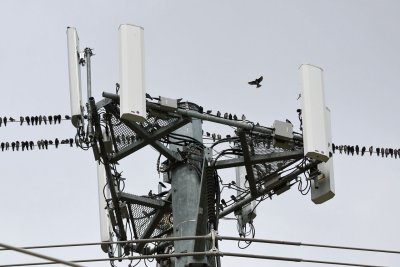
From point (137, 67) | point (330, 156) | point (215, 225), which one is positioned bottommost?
point (215, 225)

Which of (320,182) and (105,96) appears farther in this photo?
(320,182)

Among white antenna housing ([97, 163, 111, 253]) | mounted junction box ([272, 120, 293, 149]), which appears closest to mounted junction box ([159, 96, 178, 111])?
mounted junction box ([272, 120, 293, 149])

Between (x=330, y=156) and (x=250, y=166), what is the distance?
137 centimetres

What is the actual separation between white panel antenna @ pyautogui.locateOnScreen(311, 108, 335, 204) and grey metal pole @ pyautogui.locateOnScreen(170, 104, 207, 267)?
7.19 feet

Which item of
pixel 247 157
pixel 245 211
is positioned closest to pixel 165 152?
pixel 247 157

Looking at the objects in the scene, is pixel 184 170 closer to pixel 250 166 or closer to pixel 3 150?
pixel 250 166

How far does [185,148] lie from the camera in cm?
1900

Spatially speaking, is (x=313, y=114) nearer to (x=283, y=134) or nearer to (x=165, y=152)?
(x=283, y=134)

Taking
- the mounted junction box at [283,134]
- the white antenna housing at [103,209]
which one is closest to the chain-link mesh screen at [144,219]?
the white antenna housing at [103,209]

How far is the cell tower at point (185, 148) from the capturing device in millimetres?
17998

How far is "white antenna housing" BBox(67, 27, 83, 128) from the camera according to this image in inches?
731

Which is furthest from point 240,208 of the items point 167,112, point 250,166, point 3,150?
point 3,150

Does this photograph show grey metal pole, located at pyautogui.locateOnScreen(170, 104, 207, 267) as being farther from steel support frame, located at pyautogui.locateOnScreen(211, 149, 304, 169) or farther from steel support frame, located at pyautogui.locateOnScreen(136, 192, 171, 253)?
steel support frame, located at pyautogui.locateOnScreen(136, 192, 171, 253)

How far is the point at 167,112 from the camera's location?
18.5 meters
